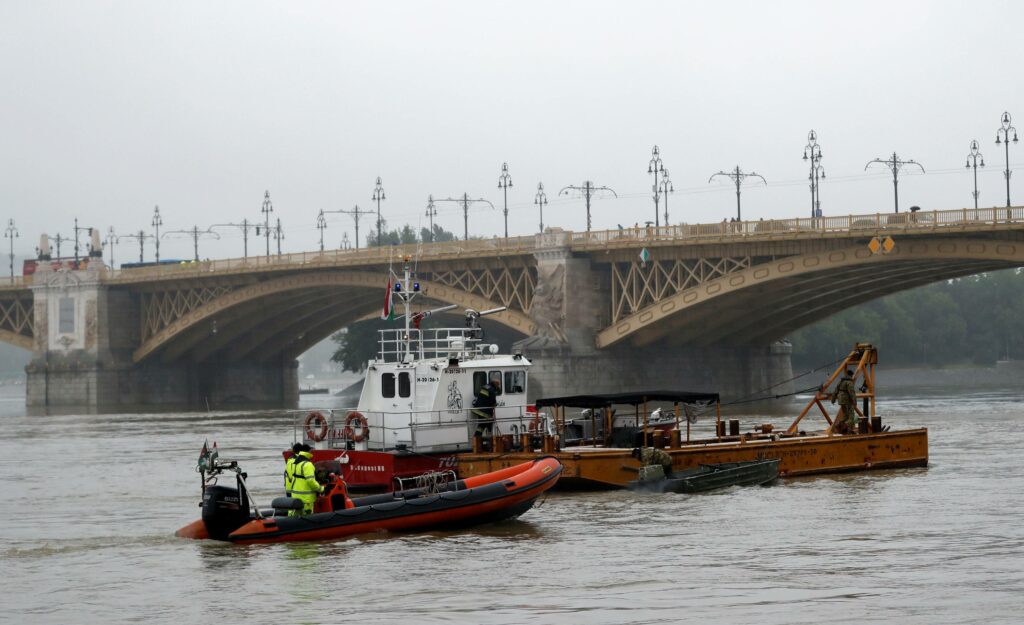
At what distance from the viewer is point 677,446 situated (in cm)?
3453

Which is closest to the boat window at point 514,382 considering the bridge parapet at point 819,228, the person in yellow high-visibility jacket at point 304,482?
the person in yellow high-visibility jacket at point 304,482

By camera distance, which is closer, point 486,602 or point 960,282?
point 486,602

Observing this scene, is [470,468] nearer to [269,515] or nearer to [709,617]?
[269,515]

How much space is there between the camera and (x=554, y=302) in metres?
79.1

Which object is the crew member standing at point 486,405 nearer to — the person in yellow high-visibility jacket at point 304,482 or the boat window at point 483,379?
the boat window at point 483,379

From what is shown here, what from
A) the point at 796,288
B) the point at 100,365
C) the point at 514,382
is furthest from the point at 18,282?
the point at 514,382

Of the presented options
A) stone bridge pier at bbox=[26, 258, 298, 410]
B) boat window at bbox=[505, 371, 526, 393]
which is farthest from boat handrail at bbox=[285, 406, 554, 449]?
stone bridge pier at bbox=[26, 258, 298, 410]

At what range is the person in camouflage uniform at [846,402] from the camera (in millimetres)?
37250

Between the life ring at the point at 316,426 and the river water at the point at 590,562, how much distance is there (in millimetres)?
1957

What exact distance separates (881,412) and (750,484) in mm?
36857

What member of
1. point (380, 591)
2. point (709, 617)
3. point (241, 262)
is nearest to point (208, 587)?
point (380, 591)

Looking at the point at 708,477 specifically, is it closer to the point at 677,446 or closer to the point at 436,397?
the point at 677,446

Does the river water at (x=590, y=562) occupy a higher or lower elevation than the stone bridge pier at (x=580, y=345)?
lower

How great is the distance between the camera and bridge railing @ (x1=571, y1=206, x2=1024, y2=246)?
62.2 m
